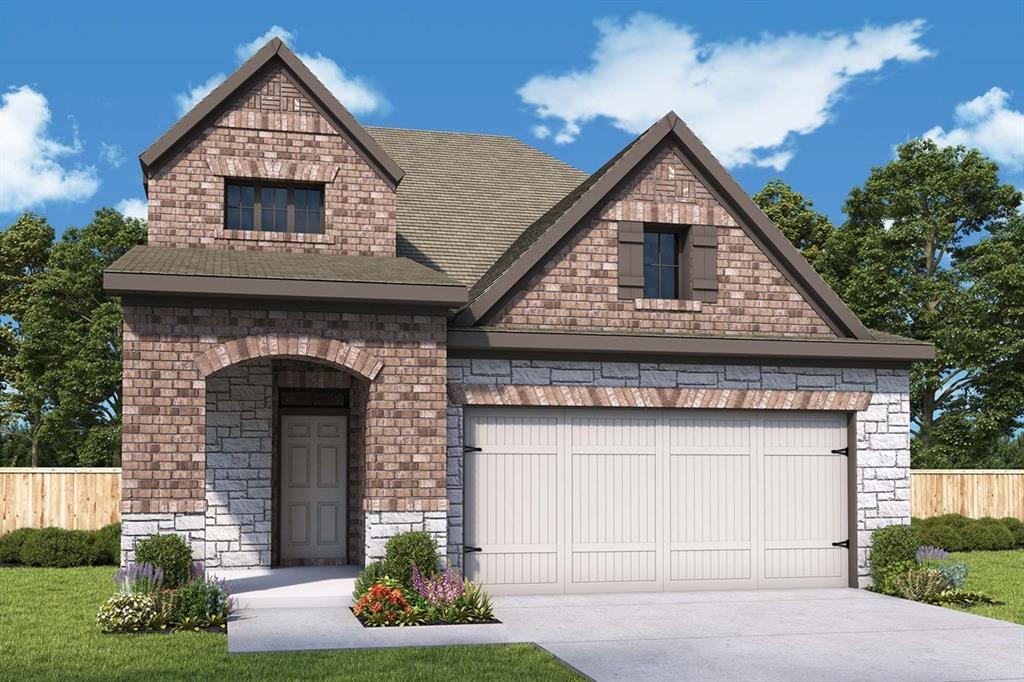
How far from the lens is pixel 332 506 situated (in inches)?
704

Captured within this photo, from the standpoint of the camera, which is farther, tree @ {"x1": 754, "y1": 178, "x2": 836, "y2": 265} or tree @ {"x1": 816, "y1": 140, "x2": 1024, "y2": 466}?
tree @ {"x1": 754, "y1": 178, "x2": 836, "y2": 265}

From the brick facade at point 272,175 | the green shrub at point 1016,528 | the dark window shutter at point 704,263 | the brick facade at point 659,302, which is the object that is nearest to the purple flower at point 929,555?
the brick facade at point 659,302

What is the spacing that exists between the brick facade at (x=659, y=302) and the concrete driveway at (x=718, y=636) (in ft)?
13.2

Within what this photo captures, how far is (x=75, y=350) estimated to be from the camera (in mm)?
36156

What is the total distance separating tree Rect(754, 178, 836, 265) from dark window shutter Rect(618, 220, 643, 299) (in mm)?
24714

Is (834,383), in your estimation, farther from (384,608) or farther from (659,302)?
(384,608)

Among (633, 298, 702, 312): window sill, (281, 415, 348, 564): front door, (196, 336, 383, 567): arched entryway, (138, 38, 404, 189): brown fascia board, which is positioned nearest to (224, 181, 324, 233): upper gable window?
(138, 38, 404, 189): brown fascia board

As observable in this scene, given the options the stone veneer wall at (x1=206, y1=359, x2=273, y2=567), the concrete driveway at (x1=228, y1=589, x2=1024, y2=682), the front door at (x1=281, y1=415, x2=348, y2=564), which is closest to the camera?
the concrete driveway at (x1=228, y1=589, x2=1024, y2=682)

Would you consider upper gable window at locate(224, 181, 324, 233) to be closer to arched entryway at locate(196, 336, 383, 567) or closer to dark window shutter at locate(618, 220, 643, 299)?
arched entryway at locate(196, 336, 383, 567)

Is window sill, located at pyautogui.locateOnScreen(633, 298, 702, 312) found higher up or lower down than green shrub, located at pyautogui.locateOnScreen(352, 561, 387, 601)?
higher up

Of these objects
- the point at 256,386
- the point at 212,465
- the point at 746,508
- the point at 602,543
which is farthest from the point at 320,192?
the point at 746,508

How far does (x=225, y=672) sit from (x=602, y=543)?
7.01 m

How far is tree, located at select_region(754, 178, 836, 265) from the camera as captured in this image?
40.3 meters

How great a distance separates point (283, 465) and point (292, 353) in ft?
14.1
